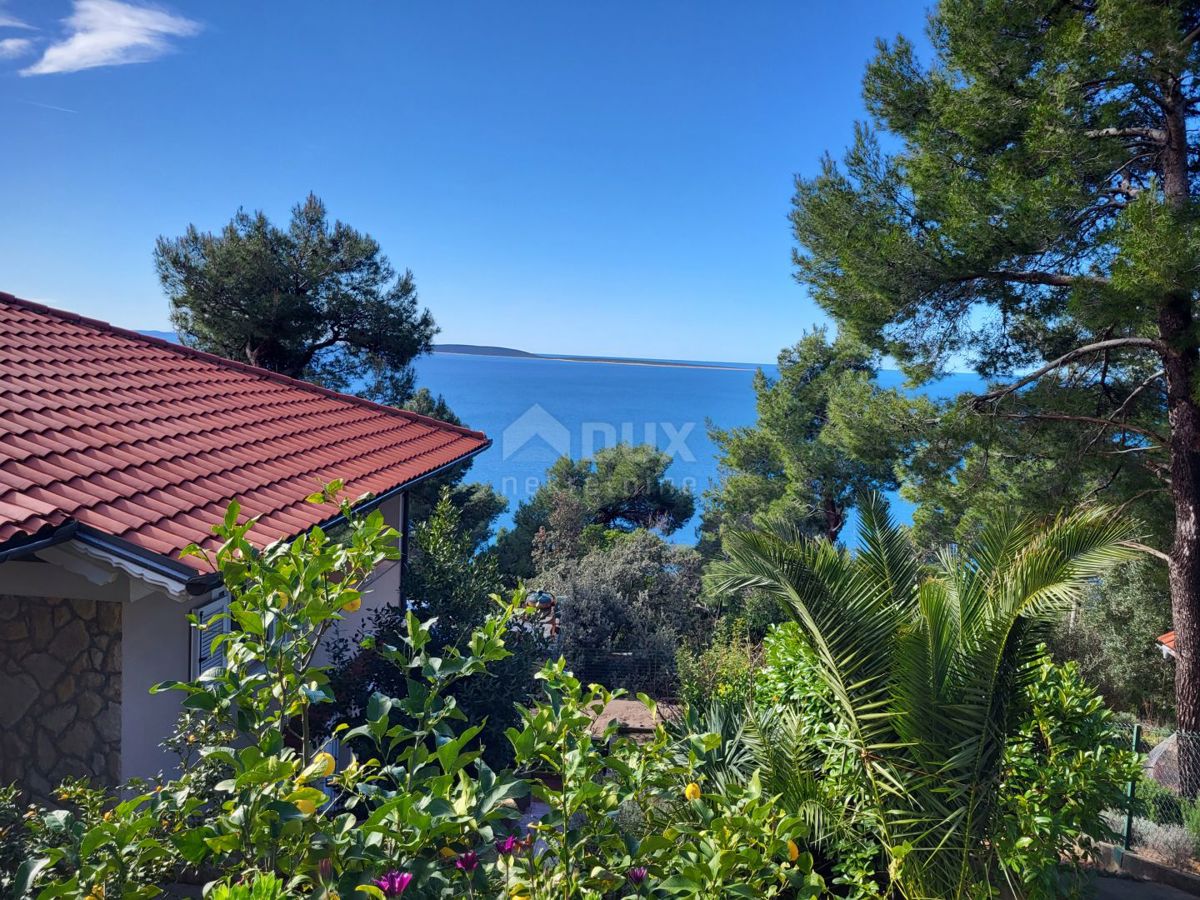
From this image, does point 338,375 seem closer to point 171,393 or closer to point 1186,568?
point 171,393

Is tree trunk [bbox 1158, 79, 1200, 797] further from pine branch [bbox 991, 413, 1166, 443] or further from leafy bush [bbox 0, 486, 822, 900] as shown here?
leafy bush [bbox 0, 486, 822, 900]

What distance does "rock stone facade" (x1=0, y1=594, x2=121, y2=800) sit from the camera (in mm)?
4711

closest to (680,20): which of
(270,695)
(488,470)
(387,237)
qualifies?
(387,237)

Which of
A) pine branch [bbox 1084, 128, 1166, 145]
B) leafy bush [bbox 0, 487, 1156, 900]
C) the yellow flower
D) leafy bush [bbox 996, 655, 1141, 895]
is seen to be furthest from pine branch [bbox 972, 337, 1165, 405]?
the yellow flower

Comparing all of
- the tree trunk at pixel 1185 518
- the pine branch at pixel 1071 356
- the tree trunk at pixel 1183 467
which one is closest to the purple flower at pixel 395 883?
the tree trunk at pixel 1183 467

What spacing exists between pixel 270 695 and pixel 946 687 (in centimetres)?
422

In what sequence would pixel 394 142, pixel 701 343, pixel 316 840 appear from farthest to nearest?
pixel 701 343
pixel 394 142
pixel 316 840

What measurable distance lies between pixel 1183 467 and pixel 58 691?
1145 centimetres

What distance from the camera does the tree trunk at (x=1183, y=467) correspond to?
8766mm

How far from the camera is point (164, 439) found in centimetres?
624

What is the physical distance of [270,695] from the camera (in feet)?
7.26

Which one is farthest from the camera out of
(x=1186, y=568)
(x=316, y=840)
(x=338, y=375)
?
(x=338, y=375)

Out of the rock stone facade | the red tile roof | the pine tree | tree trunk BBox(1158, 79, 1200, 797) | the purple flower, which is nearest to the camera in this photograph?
the purple flower

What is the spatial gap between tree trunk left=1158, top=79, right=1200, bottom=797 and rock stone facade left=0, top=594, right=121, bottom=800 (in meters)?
10.5
